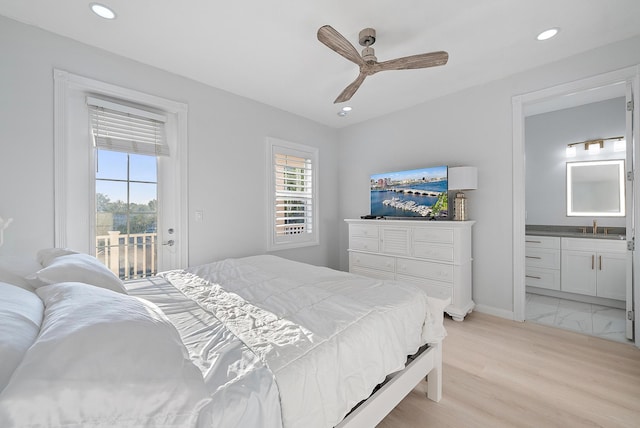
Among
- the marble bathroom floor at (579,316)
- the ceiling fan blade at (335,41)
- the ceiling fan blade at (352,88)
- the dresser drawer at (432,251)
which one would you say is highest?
the ceiling fan blade at (335,41)

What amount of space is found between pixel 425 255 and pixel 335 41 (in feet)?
7.79

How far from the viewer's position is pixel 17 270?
1282 millimetres

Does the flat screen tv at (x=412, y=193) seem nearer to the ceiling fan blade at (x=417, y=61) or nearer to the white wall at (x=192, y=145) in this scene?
the white wall at (x=192, y=145)

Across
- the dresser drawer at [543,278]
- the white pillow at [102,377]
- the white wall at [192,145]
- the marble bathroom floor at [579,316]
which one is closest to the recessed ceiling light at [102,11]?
the white wall at [192,145]

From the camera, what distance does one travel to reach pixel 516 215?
2889mm

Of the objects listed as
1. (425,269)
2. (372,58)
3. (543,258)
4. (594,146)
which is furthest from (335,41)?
(594,146)

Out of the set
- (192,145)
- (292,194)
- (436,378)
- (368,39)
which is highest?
(368,39)

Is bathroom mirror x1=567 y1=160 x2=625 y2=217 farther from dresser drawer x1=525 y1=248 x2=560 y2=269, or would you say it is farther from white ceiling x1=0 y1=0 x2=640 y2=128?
white ceiling x1=0 y1=0 x2=640 y2=128

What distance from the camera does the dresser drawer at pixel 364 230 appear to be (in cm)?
354

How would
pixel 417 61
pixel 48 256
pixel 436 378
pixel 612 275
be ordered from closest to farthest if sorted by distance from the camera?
pixel 48 256 → pixel 436 378 → pixel 417 61 → pixel 612 275

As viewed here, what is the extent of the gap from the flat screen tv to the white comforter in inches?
71.6

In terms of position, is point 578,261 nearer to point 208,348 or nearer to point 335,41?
point 335,41

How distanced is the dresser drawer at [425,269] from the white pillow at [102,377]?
2.81 meters

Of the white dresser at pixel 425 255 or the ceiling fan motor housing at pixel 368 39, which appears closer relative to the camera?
the ceiling fan motor housing at pixel 368 39
